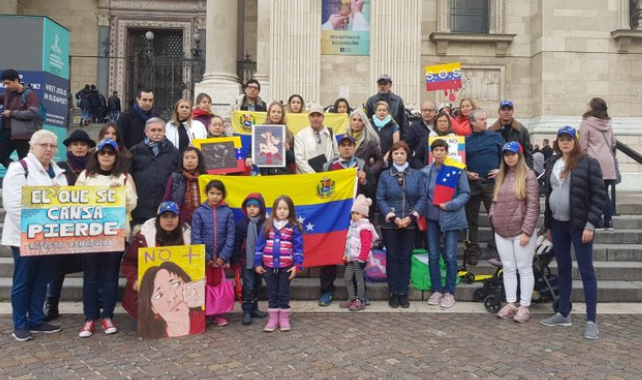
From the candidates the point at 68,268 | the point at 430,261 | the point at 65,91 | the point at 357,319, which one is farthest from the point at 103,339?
the point at 65,91

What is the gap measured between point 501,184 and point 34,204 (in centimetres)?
520

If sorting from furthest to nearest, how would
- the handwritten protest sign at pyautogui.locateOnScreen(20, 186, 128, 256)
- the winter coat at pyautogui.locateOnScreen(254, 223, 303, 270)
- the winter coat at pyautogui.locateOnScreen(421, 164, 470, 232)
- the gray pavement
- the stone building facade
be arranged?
1. the stone building facade
2. the winter coat at pyautogui.locateOnScreen(421, 164, 470, 232)
3. the winter coat at pyautogui.locateOnScreen(254, 223, 303, 270)
4. the handwritten protest sign at pyautogui.locateOnScreen(20, 186, 128, 256)
5. the gray pavement

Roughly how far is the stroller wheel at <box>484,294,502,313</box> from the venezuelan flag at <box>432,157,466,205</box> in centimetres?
132

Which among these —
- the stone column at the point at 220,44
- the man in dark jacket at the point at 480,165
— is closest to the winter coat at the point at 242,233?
the man in dark jacket at the point at 480,165

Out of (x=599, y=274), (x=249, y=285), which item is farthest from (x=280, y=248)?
(x=599, y=274)

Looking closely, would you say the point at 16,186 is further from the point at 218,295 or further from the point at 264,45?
the point at 264,45

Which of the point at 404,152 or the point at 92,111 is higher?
the point at 92,111

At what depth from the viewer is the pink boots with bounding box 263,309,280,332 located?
5668 mm

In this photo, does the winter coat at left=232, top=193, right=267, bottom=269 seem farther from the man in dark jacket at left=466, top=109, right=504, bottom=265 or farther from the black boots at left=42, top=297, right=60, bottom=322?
the man in dark jacket at left=466, top=109, right=504, bottom=265

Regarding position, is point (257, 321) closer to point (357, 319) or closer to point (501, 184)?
point (357, 319)

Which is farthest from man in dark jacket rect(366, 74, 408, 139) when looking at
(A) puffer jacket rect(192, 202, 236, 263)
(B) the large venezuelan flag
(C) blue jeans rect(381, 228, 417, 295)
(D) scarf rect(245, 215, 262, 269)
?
(A) puffer jacket rect(192, 202, 236, 263)

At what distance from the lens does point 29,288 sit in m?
5.45

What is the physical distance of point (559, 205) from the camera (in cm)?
577

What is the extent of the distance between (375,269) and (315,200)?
1274 millimetres
